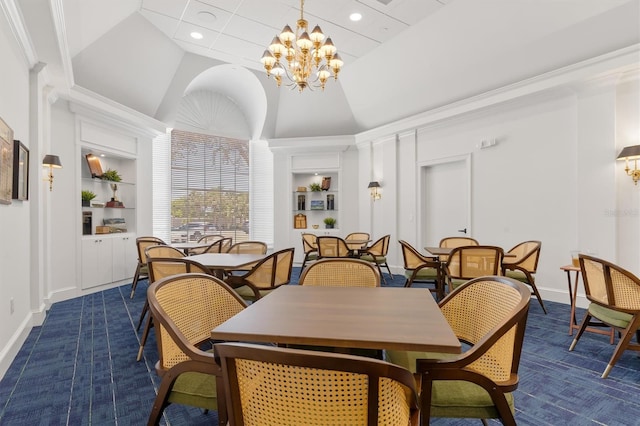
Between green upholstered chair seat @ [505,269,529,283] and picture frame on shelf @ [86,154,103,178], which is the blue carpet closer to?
green upholstered chair seat @ [505,269,529,283]

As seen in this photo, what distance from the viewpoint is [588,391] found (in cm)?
241

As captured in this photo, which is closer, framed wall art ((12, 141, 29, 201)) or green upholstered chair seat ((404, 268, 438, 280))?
framed wall art ((12, 141, 29, 201))

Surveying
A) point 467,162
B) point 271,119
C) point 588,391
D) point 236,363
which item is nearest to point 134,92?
point 271,119

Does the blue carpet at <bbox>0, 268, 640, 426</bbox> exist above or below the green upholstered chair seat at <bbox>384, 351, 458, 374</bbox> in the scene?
below

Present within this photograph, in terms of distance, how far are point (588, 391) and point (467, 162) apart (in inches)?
168

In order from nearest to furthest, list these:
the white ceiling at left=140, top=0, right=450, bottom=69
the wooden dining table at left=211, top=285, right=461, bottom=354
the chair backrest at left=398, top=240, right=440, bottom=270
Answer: the wooden dining table at left=211, top=285, right=461, bottom=354 < the chair backrest at left=398, top=240, right=440, bottom=270 < the white ceiling at left=140, top=0, right=450, bottom=69

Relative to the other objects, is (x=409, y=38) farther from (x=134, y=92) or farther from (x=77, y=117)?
(x=77, y=117)

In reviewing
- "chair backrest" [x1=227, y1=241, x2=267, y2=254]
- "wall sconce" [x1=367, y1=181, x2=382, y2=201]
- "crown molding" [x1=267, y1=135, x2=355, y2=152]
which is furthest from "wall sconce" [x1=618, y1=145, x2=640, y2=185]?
"crown molding" [x1=267, y1=135, x2=355, y2=152]

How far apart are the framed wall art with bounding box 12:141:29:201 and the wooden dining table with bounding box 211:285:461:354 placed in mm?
3037

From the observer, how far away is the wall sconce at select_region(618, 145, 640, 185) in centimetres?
397

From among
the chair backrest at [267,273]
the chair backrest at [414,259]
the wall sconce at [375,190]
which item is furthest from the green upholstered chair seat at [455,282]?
the wall sconce at [375,190]

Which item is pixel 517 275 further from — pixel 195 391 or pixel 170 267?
pixel 195 391

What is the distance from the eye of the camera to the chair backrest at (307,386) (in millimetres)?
802

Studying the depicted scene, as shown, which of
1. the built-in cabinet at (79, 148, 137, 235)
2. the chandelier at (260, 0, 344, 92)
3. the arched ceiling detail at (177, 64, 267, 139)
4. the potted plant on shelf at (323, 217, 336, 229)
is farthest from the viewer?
the potted plant on shelf at (323, 217, 336, 229)
